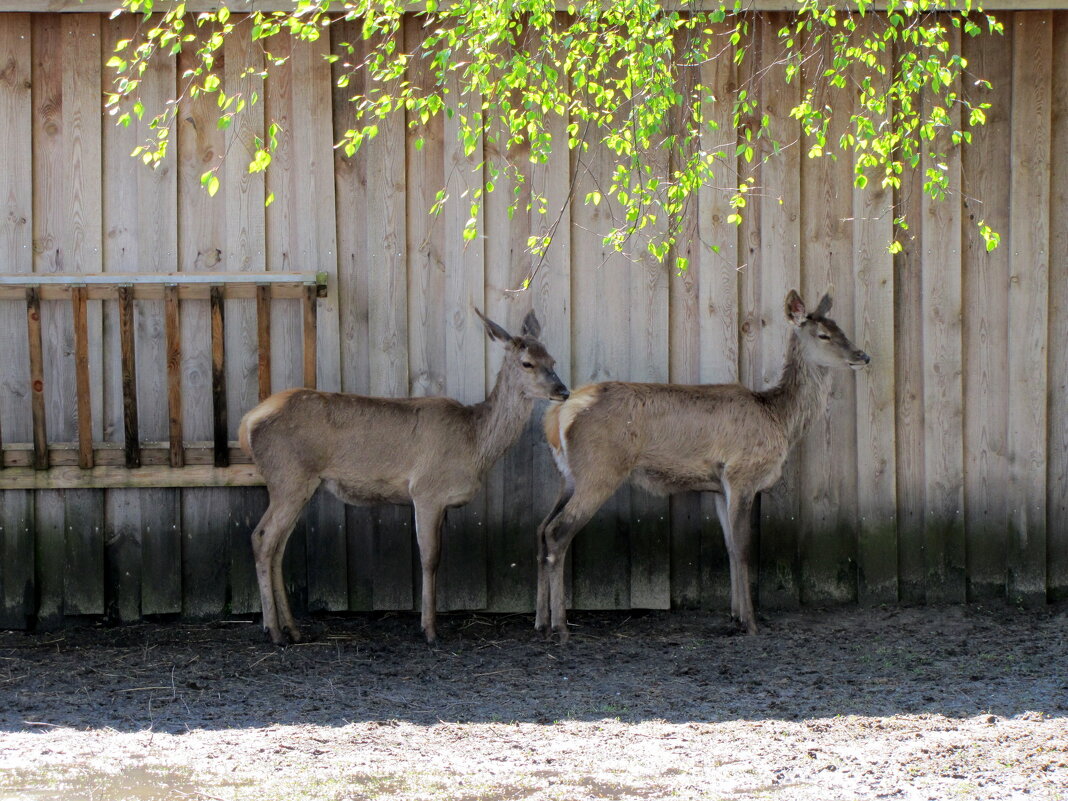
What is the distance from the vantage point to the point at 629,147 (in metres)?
6.32

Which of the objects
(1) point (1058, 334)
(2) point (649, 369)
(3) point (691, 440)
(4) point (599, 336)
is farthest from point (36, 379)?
(1) point (1058, 334)

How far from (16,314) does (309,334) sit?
1.90m

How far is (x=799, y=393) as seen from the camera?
8023 mm

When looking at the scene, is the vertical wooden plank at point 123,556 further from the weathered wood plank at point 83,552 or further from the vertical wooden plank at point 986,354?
the vertical wooden plank at point 986,354

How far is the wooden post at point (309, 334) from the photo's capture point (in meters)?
7.83

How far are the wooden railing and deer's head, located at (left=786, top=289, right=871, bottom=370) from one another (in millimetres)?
3039

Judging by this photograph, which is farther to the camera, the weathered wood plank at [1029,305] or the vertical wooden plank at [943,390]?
the vertical wooden plank at [943,390]

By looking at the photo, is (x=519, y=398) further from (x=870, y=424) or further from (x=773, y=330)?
(x=870, y=424)

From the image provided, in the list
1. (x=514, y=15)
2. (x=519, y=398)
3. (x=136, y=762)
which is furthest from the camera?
(x=519, y=398)

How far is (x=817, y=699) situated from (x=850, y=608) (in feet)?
6.91

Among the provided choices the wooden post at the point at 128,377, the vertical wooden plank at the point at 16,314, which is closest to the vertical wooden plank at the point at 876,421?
the wooden post at the point at 128,377

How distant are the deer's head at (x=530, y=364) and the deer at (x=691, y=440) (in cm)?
16

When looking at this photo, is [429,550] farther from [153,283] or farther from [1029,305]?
[1029,305]

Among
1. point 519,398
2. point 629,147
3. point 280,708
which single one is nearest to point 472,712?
point 280,708
